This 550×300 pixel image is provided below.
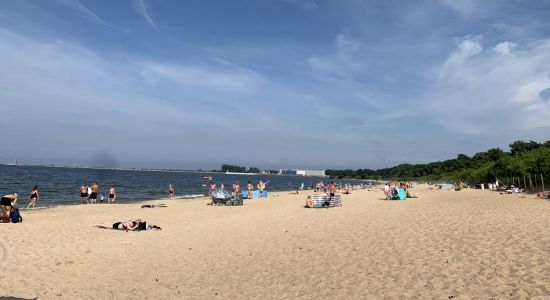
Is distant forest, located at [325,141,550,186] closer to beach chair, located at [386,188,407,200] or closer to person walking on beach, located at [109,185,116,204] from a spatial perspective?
beach chair, located at [386,188,407,200]

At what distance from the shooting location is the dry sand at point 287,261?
22.7 feet

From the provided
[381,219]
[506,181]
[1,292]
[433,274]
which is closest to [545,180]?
[506,181]

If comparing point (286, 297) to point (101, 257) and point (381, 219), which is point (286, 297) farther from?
point (381, 219)

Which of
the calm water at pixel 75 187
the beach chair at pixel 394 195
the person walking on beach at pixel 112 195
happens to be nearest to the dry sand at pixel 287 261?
the beach chair at pixel 394 195

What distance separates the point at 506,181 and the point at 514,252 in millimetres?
46805

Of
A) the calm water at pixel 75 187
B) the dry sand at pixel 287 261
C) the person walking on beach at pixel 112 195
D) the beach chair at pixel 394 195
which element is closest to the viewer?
the dry sand at pixel 287 261

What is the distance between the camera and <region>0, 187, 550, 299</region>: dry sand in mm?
6926

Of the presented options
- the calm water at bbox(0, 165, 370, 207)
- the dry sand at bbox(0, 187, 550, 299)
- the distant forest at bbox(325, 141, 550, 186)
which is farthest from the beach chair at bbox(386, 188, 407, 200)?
the calm water at bbox(0, 165, 370, 207)

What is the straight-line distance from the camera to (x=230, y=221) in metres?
16.8

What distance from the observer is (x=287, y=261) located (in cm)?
922

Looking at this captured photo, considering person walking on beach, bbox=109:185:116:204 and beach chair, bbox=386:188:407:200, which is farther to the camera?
person walking on beach, bbox=109:185:116:204

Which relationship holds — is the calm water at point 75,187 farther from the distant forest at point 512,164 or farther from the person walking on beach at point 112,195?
the distant forest at point 512,164

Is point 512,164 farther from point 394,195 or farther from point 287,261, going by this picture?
point 287,261

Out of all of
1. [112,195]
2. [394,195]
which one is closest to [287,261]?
[394,195]
